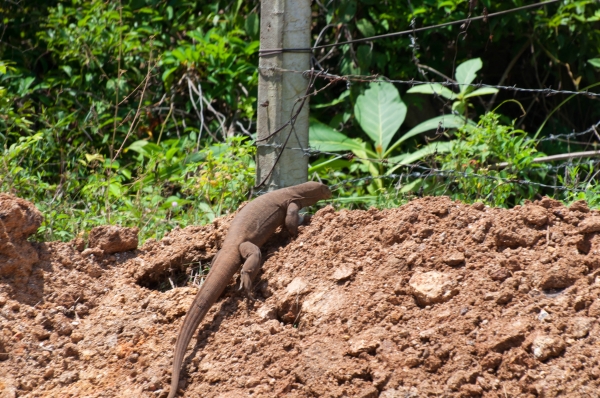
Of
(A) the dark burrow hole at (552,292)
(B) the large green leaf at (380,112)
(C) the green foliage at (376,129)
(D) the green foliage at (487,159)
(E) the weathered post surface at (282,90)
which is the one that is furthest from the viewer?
(B) the large green leaf at (380,112)

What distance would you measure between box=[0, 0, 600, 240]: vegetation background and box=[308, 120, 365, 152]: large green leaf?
0.6 inches

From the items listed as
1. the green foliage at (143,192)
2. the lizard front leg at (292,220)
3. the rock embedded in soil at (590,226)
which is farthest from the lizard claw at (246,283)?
the rock embedded in soil at (590,226)

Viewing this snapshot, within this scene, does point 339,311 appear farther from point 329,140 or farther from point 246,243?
point 329,140

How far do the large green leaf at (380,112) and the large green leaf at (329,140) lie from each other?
0.21 meters

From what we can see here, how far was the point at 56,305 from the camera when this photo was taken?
448 centimetres

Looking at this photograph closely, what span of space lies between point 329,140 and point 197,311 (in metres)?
3.56

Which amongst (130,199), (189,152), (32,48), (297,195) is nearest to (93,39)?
(32,48)

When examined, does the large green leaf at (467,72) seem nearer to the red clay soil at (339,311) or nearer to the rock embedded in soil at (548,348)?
the red clay soil at (339,311)

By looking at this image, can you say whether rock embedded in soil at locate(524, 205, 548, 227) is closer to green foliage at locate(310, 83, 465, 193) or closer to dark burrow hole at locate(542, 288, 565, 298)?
dark burrow hole at locate(542, 288, 565, 298)

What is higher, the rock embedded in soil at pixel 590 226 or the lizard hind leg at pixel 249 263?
the rock embedded in soil at pixel 590 226

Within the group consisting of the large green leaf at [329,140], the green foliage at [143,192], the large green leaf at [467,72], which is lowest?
the green foliage at [143,192]

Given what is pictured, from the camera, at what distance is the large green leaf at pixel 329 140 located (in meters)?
7.21

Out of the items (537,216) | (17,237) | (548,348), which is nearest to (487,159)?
(537,216)

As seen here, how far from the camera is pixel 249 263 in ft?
14.6
